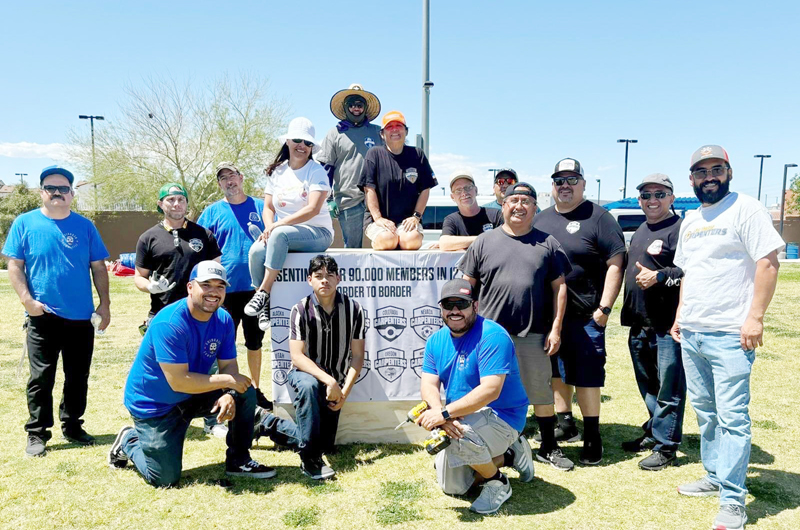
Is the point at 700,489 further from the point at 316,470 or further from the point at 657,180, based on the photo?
the point at 316,470

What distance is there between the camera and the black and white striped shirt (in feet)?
14.3

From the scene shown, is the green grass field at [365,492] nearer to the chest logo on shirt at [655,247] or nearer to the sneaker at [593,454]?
the sneaker at [593,454]

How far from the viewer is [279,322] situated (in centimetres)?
478

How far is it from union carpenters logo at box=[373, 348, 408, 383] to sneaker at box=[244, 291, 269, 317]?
1031mm

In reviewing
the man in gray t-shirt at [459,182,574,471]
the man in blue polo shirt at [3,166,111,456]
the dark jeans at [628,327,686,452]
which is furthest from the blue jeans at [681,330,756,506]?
the man in blue polo shirt at [3,166,111,456]

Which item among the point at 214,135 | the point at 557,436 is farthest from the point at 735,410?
the point at 214,135

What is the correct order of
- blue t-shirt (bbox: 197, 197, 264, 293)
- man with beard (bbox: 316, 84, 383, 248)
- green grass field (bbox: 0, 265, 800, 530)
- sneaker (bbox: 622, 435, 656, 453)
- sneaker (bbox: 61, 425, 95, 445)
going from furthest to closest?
man with beard (bbox: 316, 84, 383, 248) < blue t-shirt (bbox: 197, 197, 264, 293) < sneaker (bbox: 61, 425, 95, 445) < sneaker (bbox: 622, 435, 656, 453) < green grass field (bbox: 0, 265, 800, 530)

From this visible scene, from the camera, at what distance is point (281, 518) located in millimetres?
3514

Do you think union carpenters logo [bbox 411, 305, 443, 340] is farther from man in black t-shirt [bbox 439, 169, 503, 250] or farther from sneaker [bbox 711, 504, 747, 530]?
sneaker [bbox 711, 504, 747, 530]

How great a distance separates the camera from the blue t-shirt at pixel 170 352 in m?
3.79

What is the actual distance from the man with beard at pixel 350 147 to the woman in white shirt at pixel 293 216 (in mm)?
954

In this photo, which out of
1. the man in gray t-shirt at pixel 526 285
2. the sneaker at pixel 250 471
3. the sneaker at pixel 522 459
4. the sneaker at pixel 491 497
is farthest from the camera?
the sneaker at pixel 250 471

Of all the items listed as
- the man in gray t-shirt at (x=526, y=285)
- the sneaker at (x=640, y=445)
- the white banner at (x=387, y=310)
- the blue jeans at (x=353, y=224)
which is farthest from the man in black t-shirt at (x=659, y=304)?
the blue jeans at (x=353, y=224)

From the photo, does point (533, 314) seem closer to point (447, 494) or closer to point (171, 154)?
point (447, 494)
